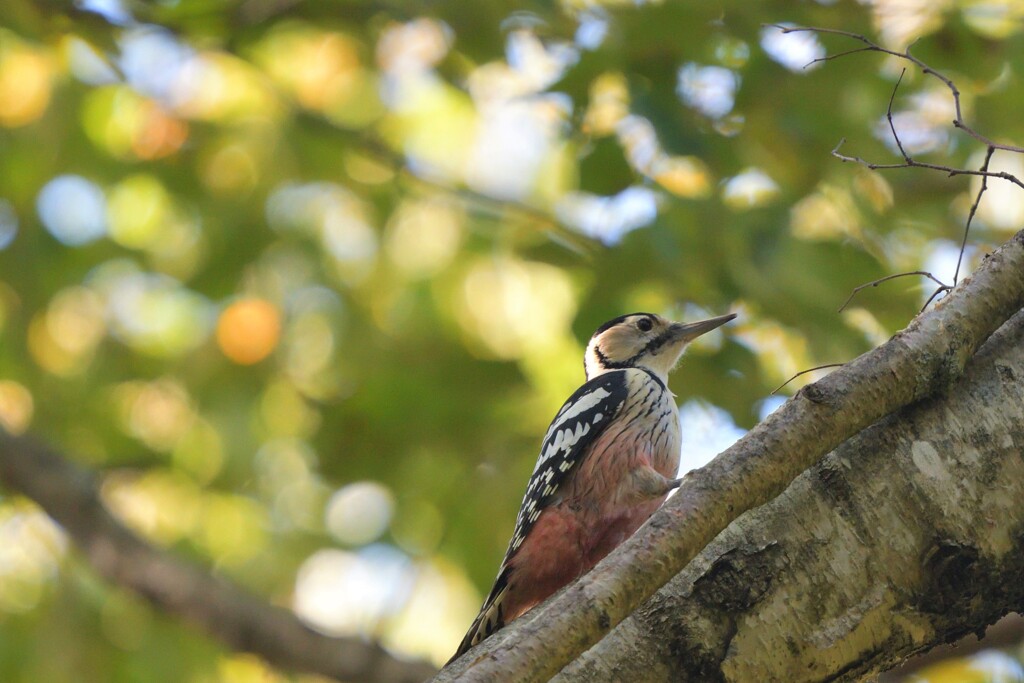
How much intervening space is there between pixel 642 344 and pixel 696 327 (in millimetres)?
413

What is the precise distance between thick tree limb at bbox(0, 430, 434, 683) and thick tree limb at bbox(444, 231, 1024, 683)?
10.3 feet

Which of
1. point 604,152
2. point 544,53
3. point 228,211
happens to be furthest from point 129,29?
point 604,152

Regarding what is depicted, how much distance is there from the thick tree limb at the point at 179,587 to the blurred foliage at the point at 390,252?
0.80 feet

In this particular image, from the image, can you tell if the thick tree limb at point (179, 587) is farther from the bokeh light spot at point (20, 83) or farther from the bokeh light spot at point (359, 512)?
the bokeh light spot at point (20, 83)

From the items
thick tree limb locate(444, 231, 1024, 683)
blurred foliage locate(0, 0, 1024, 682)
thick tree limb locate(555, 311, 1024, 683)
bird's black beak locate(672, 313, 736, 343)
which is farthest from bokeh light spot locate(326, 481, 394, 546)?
thick tree limb locate(555, 311, 1024, 683)

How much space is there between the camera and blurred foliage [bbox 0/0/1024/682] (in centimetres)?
476

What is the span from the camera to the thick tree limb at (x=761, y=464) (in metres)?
1.85

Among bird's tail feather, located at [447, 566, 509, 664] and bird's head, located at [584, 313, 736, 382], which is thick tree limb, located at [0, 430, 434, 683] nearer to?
bird's tail feather, located at [447, 566, 509, 664]

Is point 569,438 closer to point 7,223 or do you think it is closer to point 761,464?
point 761,464

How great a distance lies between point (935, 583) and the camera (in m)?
2.18

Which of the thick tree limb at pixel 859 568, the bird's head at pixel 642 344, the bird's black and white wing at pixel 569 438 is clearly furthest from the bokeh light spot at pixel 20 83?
the thick tree limb at pixel 859 568

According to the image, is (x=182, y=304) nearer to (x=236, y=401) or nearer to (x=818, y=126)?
Result: (x=236, y=401)

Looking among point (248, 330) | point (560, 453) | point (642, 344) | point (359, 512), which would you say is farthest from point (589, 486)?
point (248, 330)

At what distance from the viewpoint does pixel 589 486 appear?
4137mm
